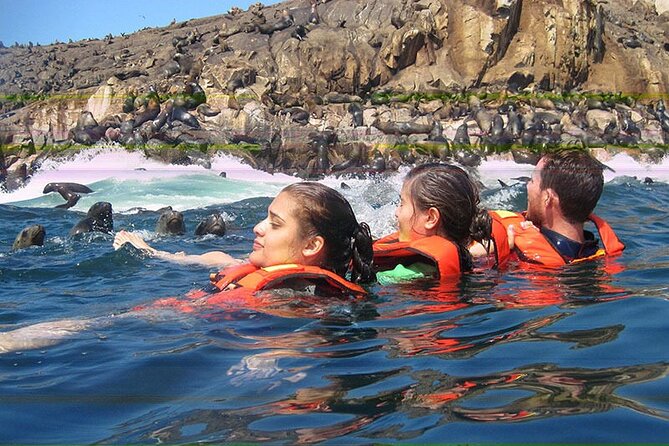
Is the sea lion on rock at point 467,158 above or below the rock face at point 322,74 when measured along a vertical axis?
below

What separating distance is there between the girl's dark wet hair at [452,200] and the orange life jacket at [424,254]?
133 millimetres

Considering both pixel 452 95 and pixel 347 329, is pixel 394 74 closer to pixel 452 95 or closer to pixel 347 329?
pixel 452 95

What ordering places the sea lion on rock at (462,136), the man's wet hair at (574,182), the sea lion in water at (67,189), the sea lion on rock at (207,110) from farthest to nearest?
the sea lion on rock at (207,110), the sea lion on rock at (462,136), the sea lion in water at (67,189), the man's wet hair at (574,182)

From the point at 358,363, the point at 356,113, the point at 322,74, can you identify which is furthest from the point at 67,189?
the point at 358,363

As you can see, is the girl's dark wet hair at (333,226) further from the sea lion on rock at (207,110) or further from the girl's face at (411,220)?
the sea lion on rock at (207,110)

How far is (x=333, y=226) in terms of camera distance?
4.33 metres

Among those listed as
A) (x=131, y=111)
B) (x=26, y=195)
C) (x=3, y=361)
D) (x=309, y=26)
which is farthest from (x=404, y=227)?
(x=309, y=26)

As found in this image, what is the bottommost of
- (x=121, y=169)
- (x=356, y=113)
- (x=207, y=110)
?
(x=121, y=169)

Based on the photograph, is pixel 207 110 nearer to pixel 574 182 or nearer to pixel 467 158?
pixel 467 158

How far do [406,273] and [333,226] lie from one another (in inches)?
38.0

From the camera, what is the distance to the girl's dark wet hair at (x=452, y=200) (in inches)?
200

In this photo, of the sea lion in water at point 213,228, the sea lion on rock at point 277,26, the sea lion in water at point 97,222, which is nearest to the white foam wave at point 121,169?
the sea lion on rock at point 277,26

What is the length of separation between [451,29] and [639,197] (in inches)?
644

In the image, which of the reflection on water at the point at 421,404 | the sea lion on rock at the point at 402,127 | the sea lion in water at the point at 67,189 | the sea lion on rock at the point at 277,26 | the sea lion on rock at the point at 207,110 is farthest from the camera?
the sea lion on rock at the point at 277,26
